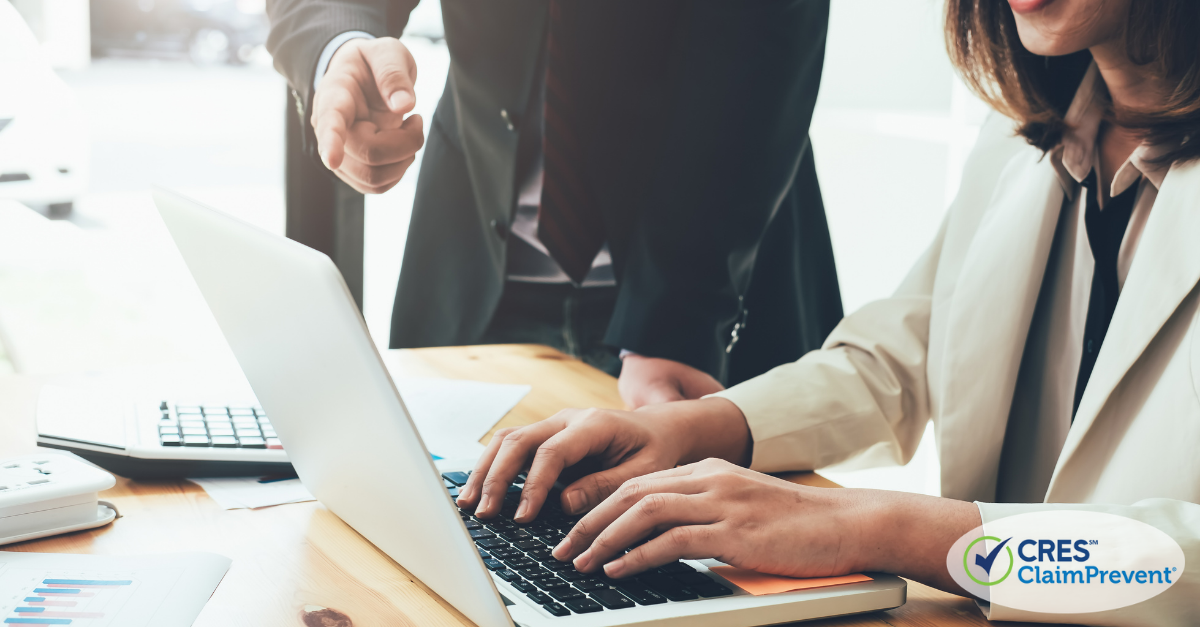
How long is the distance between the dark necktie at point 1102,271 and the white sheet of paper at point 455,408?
0.59 m

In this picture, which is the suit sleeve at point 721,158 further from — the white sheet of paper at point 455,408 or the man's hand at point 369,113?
the man's hand at point 369,113

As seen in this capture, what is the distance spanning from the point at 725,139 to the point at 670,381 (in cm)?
41

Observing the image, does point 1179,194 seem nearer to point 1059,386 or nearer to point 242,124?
point 1059,386

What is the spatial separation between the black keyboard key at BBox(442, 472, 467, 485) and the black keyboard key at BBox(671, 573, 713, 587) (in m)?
0.23

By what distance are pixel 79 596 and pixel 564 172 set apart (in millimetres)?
973

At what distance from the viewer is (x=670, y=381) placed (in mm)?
1198

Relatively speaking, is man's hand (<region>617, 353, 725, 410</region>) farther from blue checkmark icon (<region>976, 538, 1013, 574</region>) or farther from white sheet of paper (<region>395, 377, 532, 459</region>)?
blue checkmark icon (<region>976, 538, 1013, 574</region>)

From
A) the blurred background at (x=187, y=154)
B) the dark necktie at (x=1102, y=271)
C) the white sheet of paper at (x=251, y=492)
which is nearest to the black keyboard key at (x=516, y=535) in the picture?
the white sheet of paper at (x=251, y=492)

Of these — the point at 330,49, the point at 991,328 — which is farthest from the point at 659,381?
the point at 330,49

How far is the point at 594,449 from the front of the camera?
76 cm

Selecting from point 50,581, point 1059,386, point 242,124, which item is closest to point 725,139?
point 1059,386

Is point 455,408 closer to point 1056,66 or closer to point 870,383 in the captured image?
point 870,383

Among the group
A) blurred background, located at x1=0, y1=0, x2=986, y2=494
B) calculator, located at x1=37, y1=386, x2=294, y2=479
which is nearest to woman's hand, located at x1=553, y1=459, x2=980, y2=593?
calculator, located at x1=37, y1=386, x2=294, y2=479

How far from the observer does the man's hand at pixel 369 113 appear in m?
1.01
